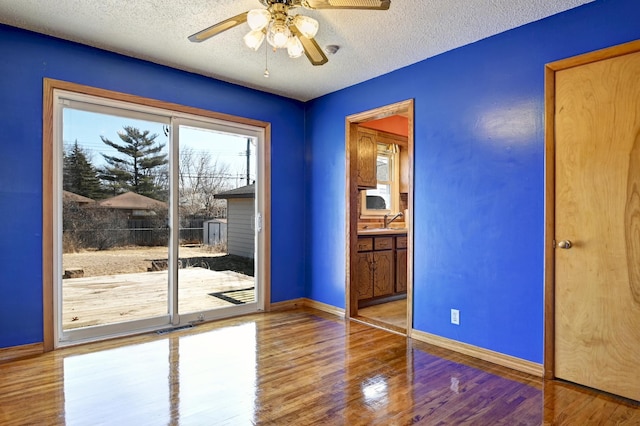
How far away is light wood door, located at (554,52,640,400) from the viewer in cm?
235

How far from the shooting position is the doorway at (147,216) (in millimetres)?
3289

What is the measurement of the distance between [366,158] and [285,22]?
285 centimetres

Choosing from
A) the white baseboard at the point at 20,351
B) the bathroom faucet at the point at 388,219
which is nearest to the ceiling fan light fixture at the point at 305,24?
the white baseboard at the point at 20,351

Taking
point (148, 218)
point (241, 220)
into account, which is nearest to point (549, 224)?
point (241, 220)

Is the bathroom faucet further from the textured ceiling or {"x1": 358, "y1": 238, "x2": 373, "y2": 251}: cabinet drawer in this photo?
the textured ceiling

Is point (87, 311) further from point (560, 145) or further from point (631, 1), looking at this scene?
point (631, 1)

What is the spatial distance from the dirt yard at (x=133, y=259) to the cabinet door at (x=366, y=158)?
1.88 meters

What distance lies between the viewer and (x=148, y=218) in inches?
146

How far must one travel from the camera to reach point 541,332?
271 cm

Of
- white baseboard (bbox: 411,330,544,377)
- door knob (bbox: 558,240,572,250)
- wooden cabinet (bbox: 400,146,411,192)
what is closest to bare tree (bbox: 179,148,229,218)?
white baseboard (bbox: 411,330,544,377)

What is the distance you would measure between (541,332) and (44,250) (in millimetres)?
3897

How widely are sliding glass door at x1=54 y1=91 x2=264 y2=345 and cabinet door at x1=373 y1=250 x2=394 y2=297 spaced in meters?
1.45

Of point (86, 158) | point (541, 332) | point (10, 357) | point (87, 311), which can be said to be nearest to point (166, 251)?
point (87, 311)

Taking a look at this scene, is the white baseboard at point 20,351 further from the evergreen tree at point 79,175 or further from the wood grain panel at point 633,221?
the wood grain panel at point 633,221
